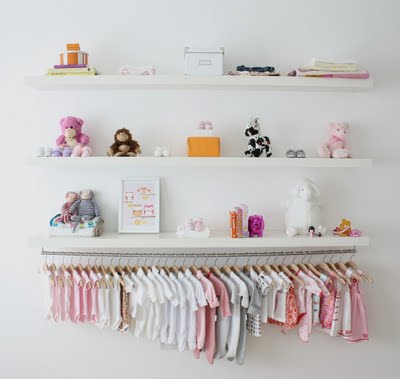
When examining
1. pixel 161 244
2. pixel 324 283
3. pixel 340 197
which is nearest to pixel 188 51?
pixel 161 244

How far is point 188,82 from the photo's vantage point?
2.34 meters

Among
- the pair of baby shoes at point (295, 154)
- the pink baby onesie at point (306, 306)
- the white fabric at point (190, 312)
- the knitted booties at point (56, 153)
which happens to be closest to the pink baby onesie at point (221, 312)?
the white fabric at point (190, 312)

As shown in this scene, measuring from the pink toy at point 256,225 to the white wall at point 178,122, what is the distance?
0.18m

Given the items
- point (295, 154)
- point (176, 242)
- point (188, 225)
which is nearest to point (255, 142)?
point (295, 154)

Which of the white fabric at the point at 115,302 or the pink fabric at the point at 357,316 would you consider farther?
the pink fabric at the point at 357,316

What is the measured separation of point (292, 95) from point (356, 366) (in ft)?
4.74

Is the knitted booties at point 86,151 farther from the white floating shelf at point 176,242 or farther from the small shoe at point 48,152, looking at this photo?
the white floating shelf at point 176,242

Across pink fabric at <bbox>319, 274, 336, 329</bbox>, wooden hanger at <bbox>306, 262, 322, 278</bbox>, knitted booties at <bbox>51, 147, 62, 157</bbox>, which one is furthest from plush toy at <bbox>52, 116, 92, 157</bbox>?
pink fabric at <bbox>319, 274, 336, 329</bbox>

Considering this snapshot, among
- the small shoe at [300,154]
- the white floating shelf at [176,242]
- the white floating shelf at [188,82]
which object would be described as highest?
the white floating shelf at [188,82]

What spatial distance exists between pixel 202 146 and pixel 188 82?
301 millimetres

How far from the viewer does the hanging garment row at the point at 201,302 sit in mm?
2371

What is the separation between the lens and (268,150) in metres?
2.49

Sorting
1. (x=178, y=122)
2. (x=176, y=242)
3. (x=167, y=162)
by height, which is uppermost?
(x=178, y=122)

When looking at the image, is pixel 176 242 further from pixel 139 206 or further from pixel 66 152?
pixel 66 152
